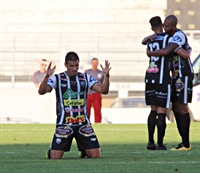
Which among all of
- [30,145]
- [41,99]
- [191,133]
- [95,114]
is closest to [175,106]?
[30,145]

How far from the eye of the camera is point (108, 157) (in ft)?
32.7

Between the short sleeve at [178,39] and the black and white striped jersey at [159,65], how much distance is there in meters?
0.14

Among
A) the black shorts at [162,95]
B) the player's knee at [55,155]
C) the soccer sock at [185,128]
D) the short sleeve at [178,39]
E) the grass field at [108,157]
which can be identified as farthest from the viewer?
the soccer sock at [185,128]

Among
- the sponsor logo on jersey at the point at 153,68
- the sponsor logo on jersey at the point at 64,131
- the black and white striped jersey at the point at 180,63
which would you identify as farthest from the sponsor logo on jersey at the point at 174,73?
the sponsor logo on jersey at the point at 64,131

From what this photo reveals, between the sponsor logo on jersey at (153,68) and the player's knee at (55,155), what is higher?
the sponsor logo on jersey at (153,68)

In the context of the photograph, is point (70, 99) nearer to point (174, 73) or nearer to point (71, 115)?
A: point (71, 115)

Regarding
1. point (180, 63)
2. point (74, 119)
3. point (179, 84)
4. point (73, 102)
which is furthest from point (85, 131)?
point (180, 63)

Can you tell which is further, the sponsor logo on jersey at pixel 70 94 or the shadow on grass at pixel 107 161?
the sponsor logo on jersey at pixel 70 94

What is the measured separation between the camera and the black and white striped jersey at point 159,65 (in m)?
10.8

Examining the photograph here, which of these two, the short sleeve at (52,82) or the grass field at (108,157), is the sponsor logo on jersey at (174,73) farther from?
the short sleeve at (52,82)

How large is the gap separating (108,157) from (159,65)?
5.41 ft

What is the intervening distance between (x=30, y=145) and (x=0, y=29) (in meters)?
19.4

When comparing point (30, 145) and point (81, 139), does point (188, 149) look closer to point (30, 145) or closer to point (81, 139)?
point (81, 139)

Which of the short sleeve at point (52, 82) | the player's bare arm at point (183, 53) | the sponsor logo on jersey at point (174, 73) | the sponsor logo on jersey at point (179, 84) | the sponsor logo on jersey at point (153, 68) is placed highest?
the player's bare arm at point (183, 53)
